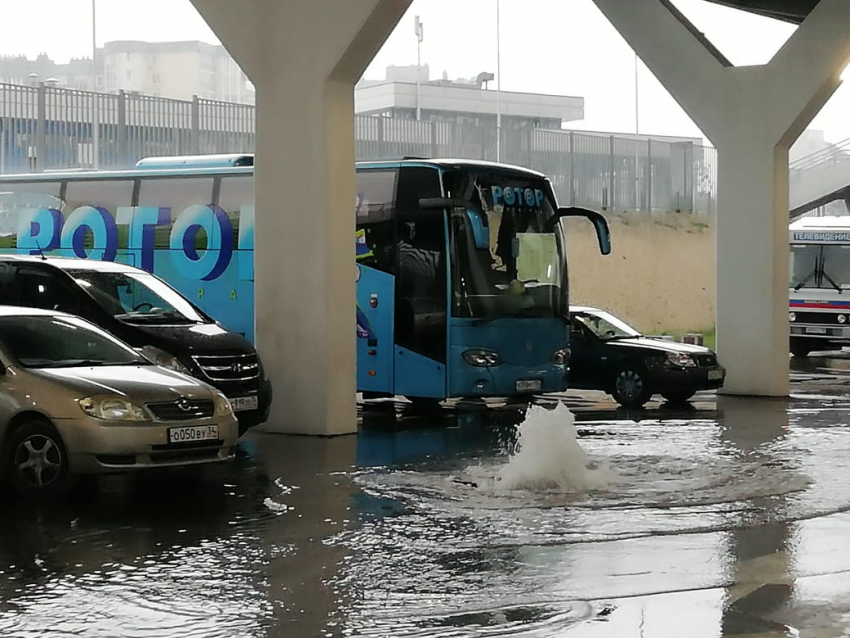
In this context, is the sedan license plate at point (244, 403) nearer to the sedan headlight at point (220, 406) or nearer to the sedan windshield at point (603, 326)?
the sedan headlight at point (220, 406)

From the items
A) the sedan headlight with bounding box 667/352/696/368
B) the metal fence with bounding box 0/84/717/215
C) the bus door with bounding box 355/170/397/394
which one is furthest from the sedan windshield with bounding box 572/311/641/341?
the metal fence with bounding box 0/84/717/215

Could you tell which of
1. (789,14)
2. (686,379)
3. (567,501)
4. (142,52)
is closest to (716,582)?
(567,501)

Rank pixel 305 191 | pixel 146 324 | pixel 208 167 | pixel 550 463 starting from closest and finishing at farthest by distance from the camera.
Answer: pixel 550 463
pixel 146 324
pixel 305 191
pixel 208 167

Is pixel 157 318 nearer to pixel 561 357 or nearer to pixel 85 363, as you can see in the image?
pixel 85 363

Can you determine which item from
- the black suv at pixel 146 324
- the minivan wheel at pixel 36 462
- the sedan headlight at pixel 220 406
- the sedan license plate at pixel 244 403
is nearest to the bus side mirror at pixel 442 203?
the black suv at pixel 146 324

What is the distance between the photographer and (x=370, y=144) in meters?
35.3

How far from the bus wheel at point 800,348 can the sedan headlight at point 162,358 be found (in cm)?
2174

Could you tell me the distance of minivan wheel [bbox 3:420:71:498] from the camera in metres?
10.8

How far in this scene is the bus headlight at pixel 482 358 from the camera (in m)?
17.7

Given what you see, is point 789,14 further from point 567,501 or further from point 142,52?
point 142,52

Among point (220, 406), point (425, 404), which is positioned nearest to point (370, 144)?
point (425, 404)

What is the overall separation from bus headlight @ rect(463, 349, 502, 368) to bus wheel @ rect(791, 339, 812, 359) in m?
16.7

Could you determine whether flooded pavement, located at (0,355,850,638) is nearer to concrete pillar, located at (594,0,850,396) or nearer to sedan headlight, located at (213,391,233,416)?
sedan headlight, located at (213,391,233,416)

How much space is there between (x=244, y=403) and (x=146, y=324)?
1277 mm
